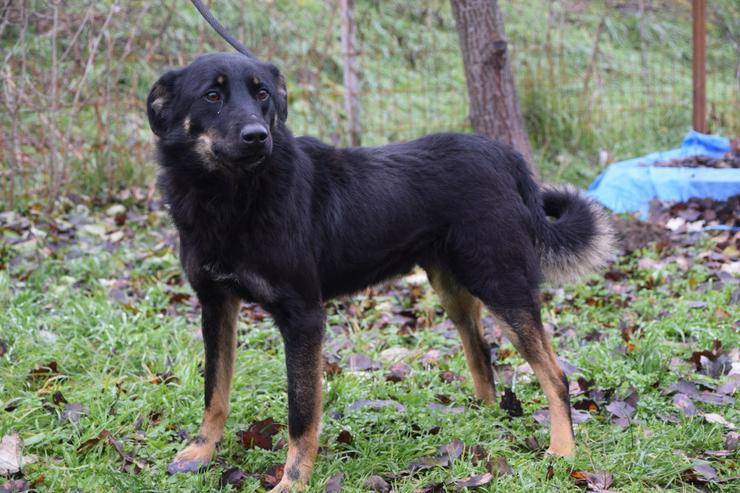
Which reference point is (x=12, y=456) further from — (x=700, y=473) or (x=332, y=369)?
(x=700, y=473)

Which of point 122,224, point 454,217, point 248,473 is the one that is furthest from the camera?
point 122,224

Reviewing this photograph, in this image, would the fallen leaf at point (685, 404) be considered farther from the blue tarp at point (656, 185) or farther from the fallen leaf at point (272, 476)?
the blue tarp at point (656, 185)

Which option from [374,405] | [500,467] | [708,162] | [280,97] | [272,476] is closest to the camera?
[500,467]

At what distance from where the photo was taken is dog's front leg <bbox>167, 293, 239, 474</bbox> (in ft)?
11.1

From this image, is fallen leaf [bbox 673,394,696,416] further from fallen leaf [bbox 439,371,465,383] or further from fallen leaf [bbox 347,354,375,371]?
fallen leaf [bbox 347,354,375,371]

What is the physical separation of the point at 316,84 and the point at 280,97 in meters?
5.52

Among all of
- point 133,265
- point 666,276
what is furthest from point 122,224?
point 666,276

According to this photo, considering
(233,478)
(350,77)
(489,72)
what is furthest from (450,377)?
(350,77)

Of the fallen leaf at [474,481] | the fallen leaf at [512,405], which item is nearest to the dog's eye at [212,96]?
the fallen leaf at [474,481]

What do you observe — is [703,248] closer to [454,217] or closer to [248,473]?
[454,217]

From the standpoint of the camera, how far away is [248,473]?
3.31 meters

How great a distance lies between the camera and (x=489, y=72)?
6.61 m

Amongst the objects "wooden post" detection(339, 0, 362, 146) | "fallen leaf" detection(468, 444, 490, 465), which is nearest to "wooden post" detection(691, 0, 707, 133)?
"wooden post" detection(339, 0, 362, 146)

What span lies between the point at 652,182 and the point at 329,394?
4398mm
